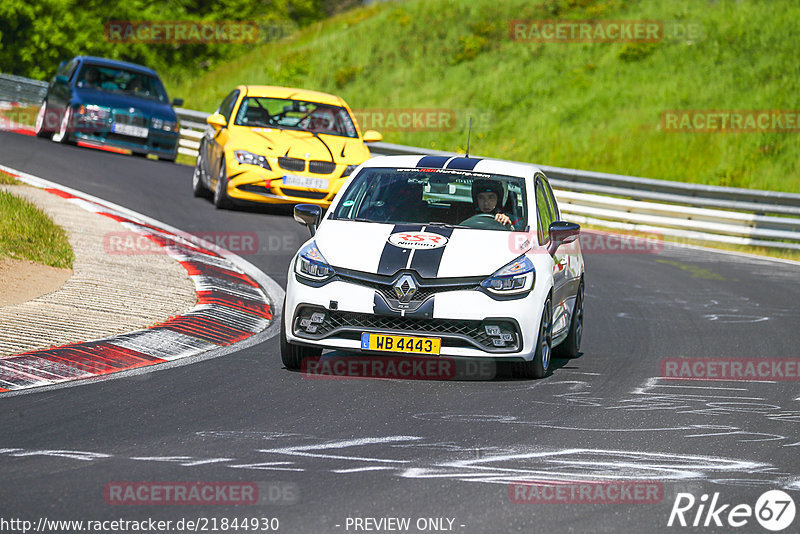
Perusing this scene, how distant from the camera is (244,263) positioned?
45.2 feet

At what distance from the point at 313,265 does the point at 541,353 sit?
1685mm

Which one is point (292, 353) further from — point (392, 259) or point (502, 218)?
point (502, 218)

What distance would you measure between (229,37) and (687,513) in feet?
198

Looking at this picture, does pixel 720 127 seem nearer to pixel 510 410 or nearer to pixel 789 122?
pixel 789 122

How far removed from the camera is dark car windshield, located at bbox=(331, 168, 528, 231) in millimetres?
9344

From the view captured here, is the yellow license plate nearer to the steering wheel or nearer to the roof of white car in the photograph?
the steering wheel

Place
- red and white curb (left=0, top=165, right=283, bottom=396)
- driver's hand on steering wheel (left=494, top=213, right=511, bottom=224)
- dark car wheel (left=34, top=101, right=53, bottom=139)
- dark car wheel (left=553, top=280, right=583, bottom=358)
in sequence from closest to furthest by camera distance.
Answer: red and white curb (left=0, top=165, right=283, bottom=396) → driver's hand on steering wheel (left=494, top=213, right=511, bottom=224) → dark car wheel (left=553, top=280, right=583, bottom=358) → dark car wheel (left=34, top=101, right=53, bottom=139)

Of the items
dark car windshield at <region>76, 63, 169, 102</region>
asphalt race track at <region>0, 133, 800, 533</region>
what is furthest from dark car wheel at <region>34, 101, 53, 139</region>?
asphalt race track at <region>0, 133, 800, 533</region>

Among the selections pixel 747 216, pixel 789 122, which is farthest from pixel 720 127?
pixel 747 216

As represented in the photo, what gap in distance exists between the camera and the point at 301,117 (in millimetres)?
18297

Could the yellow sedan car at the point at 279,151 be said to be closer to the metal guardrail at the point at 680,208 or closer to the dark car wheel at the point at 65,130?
the metal guardrail at the point at 680,208

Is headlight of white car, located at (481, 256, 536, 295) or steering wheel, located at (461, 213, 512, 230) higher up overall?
steering wheel, located at (461, 213, 512, 230)

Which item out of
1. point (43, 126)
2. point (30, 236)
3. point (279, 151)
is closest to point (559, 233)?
point (30, 236)

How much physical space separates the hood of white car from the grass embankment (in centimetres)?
393
